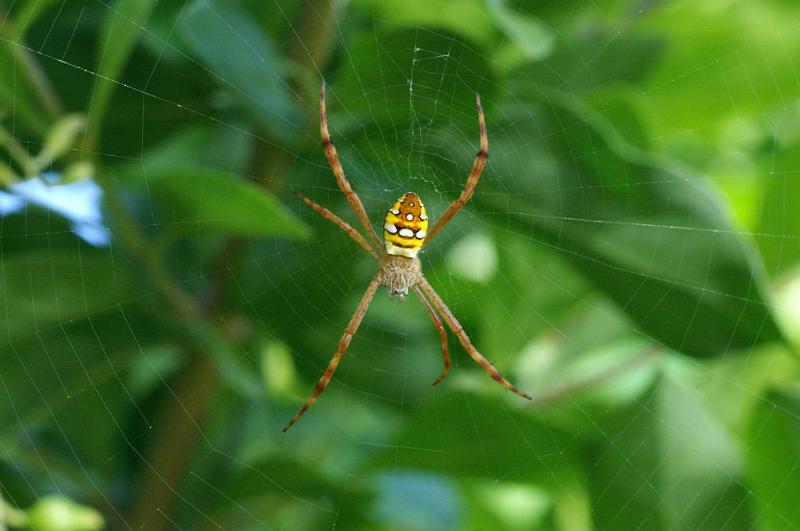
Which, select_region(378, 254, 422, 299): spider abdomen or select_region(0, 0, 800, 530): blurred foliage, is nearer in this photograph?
select_region(0, 0, 800, 530): blurred foliage

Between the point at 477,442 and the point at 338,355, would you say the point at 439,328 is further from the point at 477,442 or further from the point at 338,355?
the point at 477,442

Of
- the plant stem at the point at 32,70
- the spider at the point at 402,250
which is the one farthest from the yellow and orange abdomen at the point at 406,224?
the plant stem at the point at 32,70

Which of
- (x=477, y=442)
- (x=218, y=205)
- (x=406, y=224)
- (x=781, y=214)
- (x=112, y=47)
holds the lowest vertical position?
(x=477, y=442)

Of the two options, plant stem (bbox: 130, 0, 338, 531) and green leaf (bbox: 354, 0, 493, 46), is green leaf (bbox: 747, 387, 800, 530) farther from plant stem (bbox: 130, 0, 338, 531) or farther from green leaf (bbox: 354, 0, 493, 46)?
plant stem (bbox: 130, 0, 338, 531)

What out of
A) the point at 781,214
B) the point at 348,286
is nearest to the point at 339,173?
the point at 348,286

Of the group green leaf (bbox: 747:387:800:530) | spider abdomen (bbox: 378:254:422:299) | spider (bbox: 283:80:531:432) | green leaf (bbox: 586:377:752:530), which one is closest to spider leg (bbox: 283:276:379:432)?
spider (bbox: 283:80:531:432)

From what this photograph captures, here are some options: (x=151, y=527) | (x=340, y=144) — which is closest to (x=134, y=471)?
(x=151, y=527)

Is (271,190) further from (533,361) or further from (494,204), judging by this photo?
(533,361)
